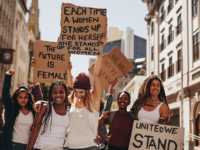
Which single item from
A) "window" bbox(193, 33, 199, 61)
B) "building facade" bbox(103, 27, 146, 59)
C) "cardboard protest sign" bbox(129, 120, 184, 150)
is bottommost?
"cardboard protest sign" bbox(129, 120, 184, 150)

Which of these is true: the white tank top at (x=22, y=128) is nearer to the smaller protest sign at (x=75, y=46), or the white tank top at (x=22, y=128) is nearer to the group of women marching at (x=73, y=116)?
the group of women marching at (x=73, y=116)

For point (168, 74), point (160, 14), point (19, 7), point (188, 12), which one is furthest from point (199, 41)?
point (19, 7)

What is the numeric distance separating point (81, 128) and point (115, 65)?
2.93 meters

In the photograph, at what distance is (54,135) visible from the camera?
4.18 meters

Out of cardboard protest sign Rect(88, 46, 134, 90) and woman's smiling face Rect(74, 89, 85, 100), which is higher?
cardboard protest sign Rect(88, 46, 134, 90)

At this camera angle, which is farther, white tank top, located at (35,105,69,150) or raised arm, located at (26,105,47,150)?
raised arm, located at (26,105,47,150)

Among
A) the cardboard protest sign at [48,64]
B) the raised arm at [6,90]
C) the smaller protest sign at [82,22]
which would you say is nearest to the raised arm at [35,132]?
the raised arm at [6,90]

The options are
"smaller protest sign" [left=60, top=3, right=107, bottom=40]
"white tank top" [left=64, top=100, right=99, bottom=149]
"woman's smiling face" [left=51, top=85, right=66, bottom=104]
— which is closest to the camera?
"white tank top" [left=64, top=100, right=99, bottom=149]

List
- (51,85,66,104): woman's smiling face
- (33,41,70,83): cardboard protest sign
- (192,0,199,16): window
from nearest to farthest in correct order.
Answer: (51,85,66,104): woman's smiling face, (33,41,70,83): cardboard protest sign, (192,0,199,16): window

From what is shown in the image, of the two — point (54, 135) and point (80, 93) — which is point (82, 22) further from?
point (54, 135)

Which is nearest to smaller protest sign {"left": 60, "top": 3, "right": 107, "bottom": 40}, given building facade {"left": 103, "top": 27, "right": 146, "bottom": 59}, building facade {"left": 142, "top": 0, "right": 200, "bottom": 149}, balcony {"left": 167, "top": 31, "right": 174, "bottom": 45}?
building facade {"left": 142, "top": 0, "right": 200, "bottom": 149}

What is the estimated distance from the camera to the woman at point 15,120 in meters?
4.99

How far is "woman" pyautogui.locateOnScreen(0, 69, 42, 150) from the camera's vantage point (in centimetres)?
499

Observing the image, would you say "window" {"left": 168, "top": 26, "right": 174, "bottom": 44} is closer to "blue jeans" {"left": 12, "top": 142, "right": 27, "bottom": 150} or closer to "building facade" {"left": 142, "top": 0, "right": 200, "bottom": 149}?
"building facade" {"left": 142, "top": 0, "right": 200, "bottom": 149}
